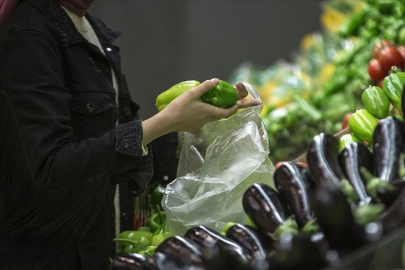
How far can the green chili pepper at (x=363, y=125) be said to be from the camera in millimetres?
1992

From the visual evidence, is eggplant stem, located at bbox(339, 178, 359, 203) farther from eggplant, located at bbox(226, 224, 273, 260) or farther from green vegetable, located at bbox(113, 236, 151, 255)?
green vegetable, located at bbox(113, 236, 151, 255)

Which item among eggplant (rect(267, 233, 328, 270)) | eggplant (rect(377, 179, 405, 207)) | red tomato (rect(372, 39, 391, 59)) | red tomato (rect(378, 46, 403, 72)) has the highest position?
red tomato (rect(372, 39, 391, 59))

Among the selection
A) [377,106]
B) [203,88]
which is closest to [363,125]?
[377,106]

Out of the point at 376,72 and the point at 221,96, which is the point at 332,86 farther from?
the point at 221,96

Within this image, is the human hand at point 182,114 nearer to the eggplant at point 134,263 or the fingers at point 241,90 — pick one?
the fingers at point 241,90

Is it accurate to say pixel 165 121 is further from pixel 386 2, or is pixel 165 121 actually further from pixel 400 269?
pixel 386 2

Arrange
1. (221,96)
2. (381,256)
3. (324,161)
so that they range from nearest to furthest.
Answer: (381,256) → (324,161) → (221,96)

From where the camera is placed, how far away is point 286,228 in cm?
126

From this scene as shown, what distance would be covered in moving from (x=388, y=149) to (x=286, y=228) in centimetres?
28

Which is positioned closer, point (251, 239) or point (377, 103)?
point (251, 239)

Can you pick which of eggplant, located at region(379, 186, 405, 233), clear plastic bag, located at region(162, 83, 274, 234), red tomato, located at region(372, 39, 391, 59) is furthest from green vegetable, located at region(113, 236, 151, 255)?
red tomato, located at region(372, 39, 391, 59)

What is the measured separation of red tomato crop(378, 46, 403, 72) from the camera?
111 inches

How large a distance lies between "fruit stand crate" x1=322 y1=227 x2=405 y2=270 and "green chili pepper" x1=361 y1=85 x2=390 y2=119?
1.06 meters

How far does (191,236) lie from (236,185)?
559 mm
